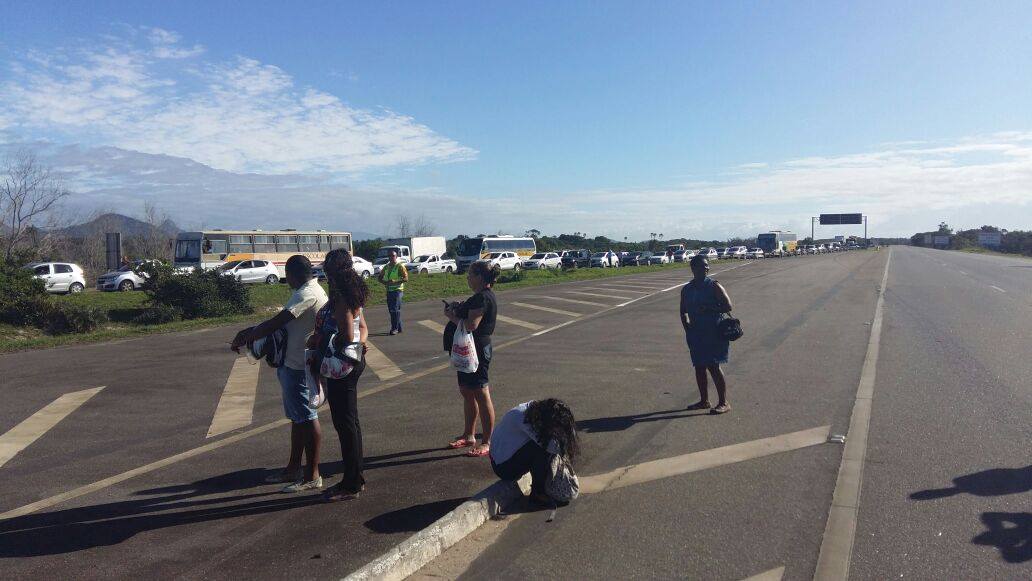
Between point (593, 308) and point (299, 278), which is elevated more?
point (299, 278)

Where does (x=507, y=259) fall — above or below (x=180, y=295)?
above

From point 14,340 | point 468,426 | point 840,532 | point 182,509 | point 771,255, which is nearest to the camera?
point 840,532

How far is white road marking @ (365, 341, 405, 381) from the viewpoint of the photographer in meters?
10.1

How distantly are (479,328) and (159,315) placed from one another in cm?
1573

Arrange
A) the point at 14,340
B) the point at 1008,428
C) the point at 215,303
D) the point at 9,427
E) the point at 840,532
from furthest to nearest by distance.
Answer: the point at 215,303 → the point at 14,340 → the point at 9,427 → the point at 1008,428 → the point at 840,532

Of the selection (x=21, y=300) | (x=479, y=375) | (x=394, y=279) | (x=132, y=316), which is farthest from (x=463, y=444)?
(x=132, y=316)

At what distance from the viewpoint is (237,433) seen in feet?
23.2

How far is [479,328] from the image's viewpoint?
6008mm

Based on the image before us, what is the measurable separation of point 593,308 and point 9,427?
48.8ft

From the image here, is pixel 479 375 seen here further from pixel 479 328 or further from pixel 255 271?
pixel 255 271

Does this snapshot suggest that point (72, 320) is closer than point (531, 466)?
No

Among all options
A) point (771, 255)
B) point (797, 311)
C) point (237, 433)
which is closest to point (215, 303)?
point (237, 433)

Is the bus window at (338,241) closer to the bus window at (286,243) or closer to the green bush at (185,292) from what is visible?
the bus window at (286,243)

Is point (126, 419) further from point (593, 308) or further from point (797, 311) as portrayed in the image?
point (797, 311)
